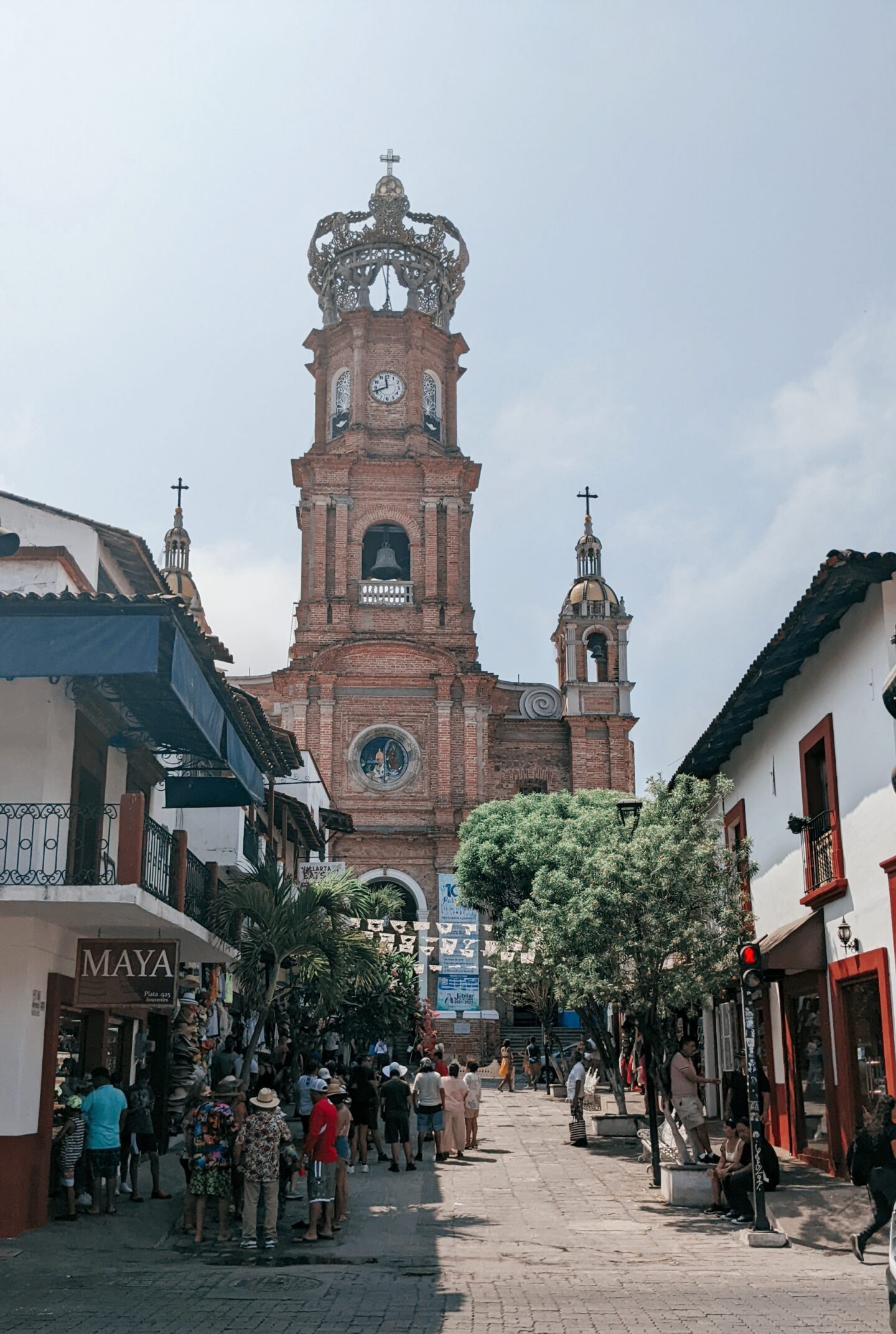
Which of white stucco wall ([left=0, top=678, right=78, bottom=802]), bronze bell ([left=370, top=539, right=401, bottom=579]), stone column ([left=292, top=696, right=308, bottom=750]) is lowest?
white stucco wall ([left=0, top=678, right=78, bottom=802])

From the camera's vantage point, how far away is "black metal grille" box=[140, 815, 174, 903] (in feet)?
50.3

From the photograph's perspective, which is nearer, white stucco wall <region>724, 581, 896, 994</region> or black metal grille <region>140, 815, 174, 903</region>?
white stucco wall <region>724, 581, 896, 994</region>

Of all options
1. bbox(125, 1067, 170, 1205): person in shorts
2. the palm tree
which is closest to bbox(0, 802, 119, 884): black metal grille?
bbox(125, 1067, 170, 1205): person in shorts

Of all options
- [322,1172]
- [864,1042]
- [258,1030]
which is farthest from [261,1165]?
[864,1042]

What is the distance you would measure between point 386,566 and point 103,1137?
34226mm

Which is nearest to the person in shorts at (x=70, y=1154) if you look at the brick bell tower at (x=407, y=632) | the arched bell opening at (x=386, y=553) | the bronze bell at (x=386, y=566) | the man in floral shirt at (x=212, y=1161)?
the man in floral shirt at (x=212, y=1161)

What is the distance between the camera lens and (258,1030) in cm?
1816

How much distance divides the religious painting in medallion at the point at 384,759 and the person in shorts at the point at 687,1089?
2916cm

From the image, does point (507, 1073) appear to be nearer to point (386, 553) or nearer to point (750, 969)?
point (386, 553)

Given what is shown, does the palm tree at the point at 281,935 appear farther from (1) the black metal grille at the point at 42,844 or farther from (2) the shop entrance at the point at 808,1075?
(2) the shop entrance at the point at 808,1075

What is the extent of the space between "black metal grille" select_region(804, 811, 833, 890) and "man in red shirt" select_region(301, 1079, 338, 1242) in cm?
685

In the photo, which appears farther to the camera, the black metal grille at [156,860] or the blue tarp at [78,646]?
the black metal grille at [156,860]

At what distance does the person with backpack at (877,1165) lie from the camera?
11.6 m

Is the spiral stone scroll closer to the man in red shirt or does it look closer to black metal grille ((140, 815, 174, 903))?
black metal grille ((140, 815, 174, 903))
